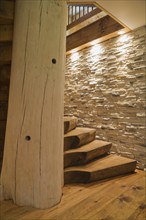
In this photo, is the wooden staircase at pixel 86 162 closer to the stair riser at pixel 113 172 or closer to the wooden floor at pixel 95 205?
the stair riser at pixel 113 172

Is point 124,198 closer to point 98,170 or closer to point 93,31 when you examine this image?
point 98,170

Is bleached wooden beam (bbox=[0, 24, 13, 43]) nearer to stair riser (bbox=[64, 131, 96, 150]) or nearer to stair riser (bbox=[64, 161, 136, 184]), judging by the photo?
stair riser (bbox=[64, 131, 96, 150])

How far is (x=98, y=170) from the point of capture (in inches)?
81.5

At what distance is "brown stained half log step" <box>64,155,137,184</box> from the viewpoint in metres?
2.01

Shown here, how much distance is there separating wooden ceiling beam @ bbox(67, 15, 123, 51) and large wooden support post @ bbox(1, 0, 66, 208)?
1523 millimetres

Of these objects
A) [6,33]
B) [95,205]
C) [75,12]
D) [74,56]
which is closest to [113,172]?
[95,205]

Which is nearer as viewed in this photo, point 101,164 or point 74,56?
point 101,164

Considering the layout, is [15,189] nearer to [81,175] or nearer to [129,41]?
[81,175]

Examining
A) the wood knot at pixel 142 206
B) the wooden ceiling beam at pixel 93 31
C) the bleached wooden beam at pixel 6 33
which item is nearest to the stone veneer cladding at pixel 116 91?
the wooden ceiling beam at pixel 93 31

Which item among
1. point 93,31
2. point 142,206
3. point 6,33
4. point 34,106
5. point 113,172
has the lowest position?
point 142,206

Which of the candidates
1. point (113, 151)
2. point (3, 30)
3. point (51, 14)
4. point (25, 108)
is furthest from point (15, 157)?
point (113, 151)

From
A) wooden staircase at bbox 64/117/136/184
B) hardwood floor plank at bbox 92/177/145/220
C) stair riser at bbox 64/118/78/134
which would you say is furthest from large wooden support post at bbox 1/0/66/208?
stair riser at bbox 64/118/78/134

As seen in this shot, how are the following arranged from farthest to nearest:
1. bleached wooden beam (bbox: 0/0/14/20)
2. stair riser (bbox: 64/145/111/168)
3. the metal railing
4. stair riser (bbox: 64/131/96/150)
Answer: the metal railing
stair riser (bbox: 64/131/96/150)
stair riser (bbox: 64/145/111/168)
bleached wooden beam (bbox: 0/0/14/20)

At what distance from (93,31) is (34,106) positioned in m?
2.25
